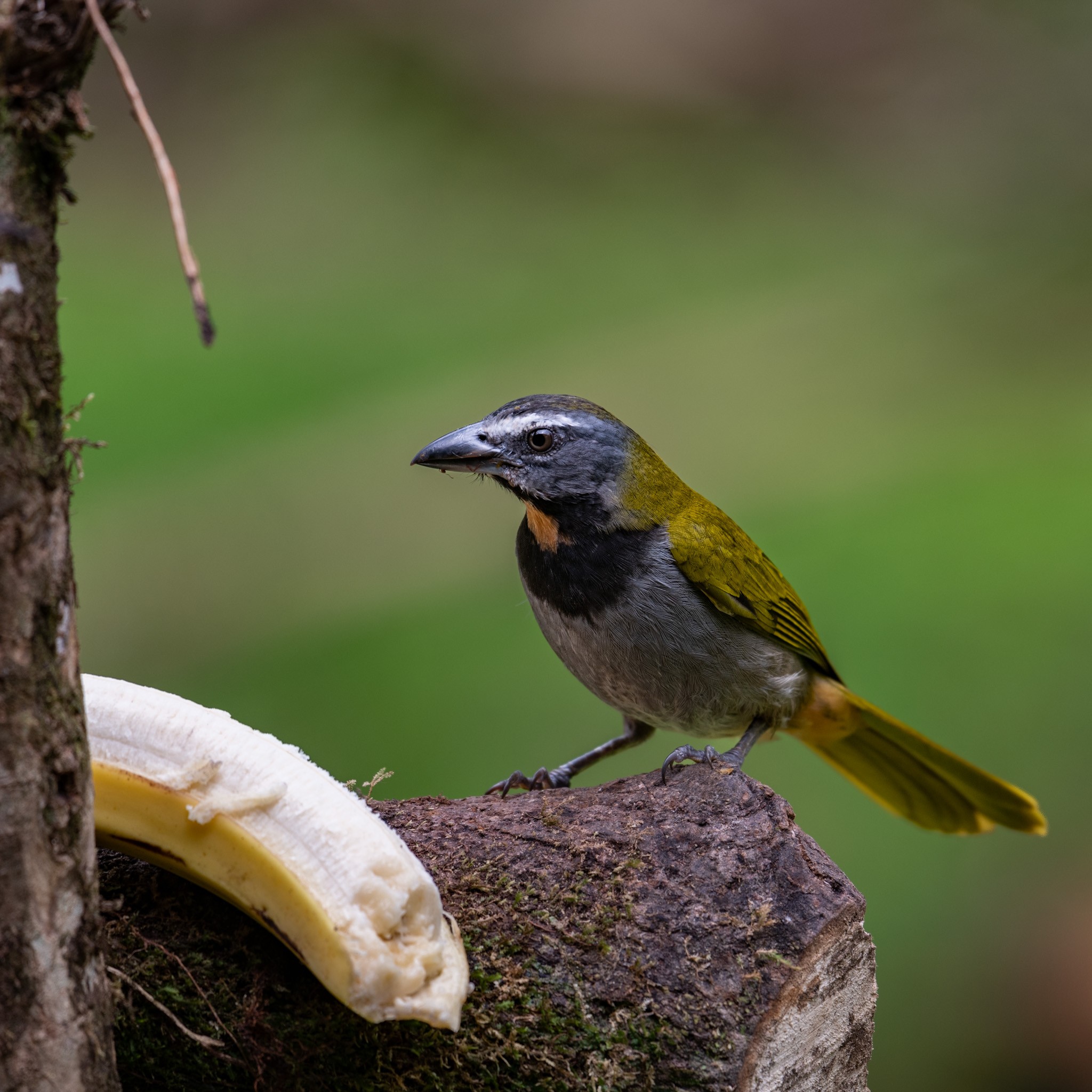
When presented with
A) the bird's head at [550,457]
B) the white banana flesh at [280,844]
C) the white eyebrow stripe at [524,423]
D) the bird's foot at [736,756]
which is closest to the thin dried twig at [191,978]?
the white banana flesh at [280,844]

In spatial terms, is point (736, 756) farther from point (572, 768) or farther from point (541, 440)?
point (541, 440)

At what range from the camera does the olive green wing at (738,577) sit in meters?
3.61

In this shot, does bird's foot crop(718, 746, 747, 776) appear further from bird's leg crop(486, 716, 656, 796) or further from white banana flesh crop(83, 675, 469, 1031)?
white banana flesh crop(83, 675, 469, 1031)

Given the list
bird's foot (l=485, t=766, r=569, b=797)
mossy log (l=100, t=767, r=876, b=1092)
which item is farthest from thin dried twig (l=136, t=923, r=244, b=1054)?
bird's foot (l=485, t=766, r=569, b=797)

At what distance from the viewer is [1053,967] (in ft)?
17.6

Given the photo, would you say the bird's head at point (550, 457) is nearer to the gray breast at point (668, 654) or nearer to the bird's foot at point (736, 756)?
the gray breast at point (668, 654)

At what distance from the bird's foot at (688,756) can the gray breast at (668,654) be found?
533 mm

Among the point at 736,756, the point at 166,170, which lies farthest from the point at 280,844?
the point at 736,756

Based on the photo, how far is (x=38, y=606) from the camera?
1563 millimetres

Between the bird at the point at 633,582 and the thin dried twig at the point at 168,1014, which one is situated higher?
the bird at the point at 633,582

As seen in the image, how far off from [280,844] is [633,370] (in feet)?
23.3

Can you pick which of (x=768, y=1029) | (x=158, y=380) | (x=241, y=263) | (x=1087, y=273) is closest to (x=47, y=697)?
(x=768, y=1029)

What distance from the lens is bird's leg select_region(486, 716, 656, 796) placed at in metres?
3.64

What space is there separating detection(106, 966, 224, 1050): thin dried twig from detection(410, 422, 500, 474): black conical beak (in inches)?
69.5
